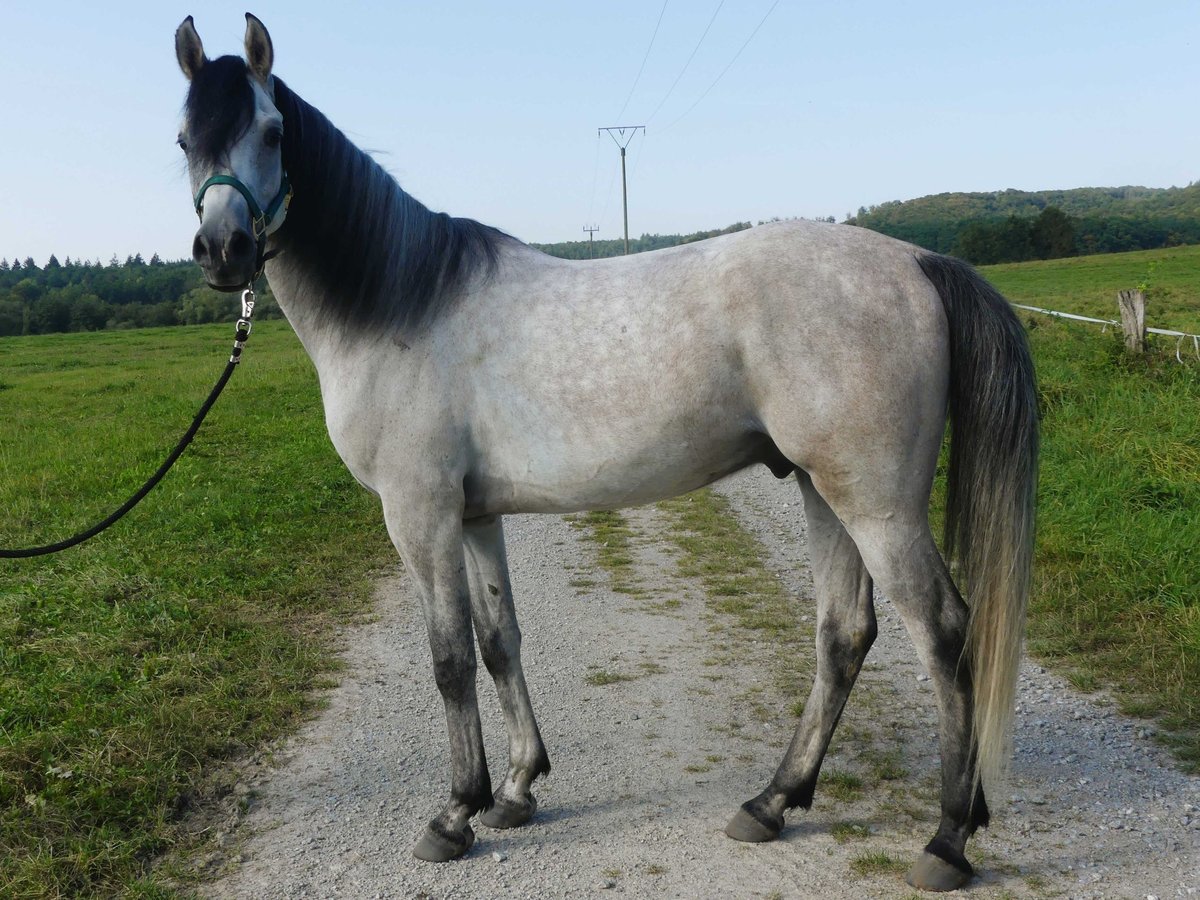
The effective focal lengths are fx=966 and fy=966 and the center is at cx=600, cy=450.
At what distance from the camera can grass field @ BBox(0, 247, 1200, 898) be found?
3.47 meters

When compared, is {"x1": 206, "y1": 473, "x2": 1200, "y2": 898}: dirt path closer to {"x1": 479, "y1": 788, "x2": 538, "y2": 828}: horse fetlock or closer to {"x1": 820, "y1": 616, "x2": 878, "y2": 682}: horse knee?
{"x1": 479, "y1": 788, "x2": 538, "y2": 828}: horse fetlock

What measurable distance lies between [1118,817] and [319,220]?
135 inches

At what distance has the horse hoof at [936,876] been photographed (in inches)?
115

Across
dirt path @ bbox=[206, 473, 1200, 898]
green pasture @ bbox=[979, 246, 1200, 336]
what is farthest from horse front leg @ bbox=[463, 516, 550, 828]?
green pasture @ bbox=[979, 246, 1200, 336]

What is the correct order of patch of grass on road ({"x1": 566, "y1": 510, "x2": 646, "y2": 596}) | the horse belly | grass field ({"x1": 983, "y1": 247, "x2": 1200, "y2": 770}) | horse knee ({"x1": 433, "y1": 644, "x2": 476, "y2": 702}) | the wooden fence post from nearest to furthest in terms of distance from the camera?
1. the horse belly
2. horse knee ({"x1": 433, "y1": 644, "x2": 476, "y2": 702})
3. grass field ({"x1": 983, "y1": 247, "x2": 1200, "y2": 770})
4. patch of grass on road ({"x1": 566, "y1": 510, "x2": 646, "y2": 596})
5. the wooden fence post

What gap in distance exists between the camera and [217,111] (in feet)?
9.65

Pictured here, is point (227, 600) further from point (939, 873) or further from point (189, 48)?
point (939, 873)

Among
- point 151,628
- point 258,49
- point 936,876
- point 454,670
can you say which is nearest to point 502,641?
point 454,670

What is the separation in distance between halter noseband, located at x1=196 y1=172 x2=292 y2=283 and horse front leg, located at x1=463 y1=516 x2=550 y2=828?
1214 mm

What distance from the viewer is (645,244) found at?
231 feet

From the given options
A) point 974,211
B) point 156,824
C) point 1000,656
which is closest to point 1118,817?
point 1000,656

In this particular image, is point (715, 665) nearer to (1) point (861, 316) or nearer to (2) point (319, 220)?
(1) point (861, 316)

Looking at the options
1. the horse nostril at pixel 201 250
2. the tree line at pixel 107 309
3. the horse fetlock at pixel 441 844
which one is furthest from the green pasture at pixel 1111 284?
the tree line at pixel 107 309

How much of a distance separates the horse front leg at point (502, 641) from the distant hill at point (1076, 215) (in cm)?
3233
